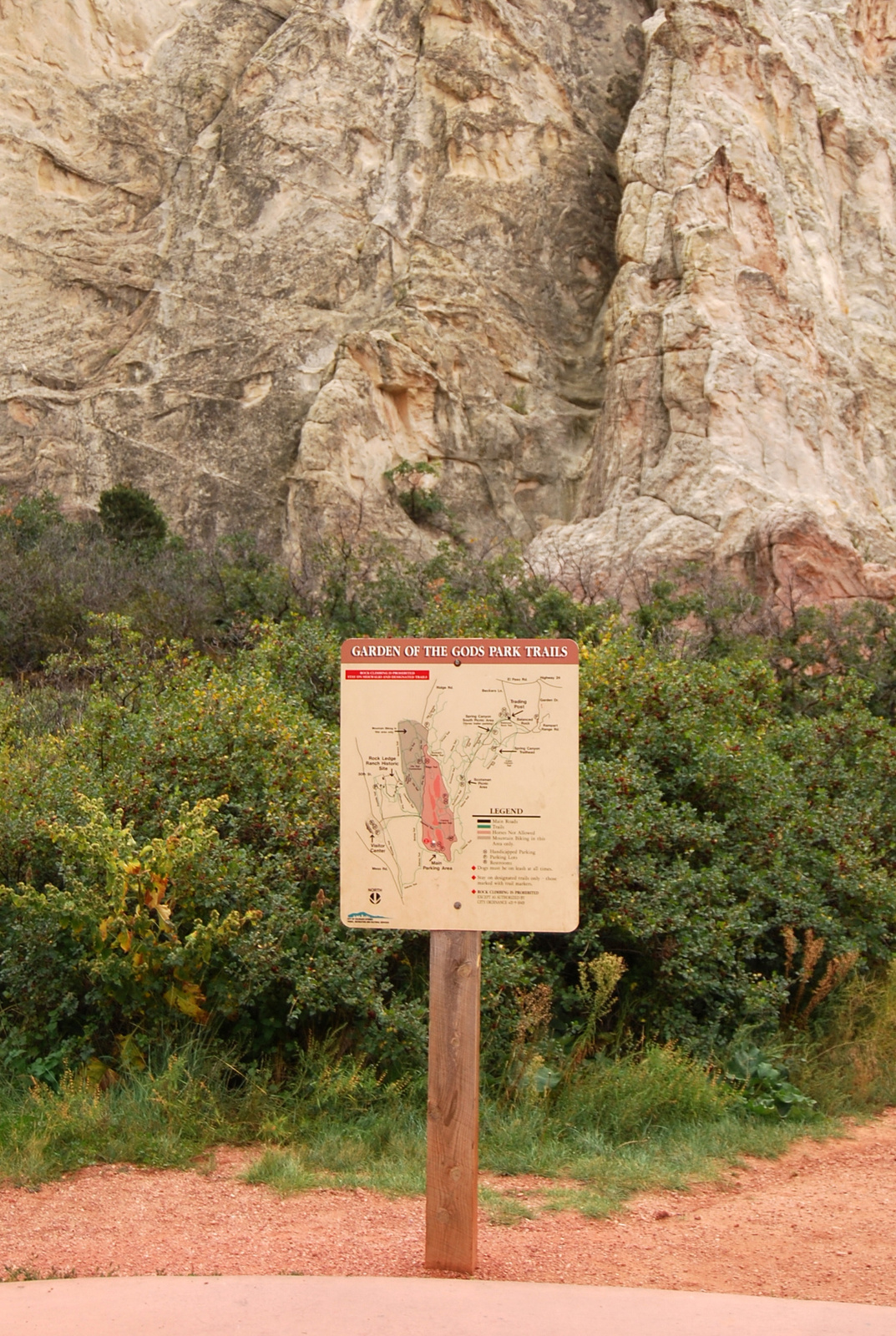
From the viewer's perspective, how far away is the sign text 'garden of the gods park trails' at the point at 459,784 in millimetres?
3750

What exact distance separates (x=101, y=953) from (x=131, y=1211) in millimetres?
1302

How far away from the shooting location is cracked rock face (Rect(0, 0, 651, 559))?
2247 centimetres

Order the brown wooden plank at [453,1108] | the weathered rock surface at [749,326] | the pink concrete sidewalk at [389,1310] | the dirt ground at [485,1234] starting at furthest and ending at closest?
the weathered rock surface at [749,326], the dirt ground at [485,1234], the brown wooden plank at [453,1108], the pink concrete sidewalk at [389,1310]

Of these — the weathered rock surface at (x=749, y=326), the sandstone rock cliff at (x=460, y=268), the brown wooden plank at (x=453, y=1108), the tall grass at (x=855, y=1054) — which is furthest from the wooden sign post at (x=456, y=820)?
the sandstone rock cliff at (x=460, y=268)

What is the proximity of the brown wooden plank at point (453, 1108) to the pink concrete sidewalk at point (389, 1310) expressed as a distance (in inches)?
5.1

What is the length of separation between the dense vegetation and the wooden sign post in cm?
171

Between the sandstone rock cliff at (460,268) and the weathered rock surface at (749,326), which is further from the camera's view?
the sandstone rock cliff at (460,268)

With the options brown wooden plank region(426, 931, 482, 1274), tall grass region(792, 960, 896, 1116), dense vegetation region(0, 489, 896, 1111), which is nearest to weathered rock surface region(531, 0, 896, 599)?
dense vegetation region(0, 489, 896, 1111)

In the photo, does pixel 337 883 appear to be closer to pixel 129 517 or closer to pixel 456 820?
pixel 456 820

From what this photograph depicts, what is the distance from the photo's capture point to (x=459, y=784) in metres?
3.80

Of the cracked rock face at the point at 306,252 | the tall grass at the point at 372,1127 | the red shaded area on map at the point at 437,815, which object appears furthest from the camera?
the cracked rock face at the point at 306,252

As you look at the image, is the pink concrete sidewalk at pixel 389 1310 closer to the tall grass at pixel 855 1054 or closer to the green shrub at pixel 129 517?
the tall grass at pixel 855 1054

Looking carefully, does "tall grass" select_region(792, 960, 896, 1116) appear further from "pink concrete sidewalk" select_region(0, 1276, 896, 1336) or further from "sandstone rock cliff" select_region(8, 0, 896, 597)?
"sandstone rock cliff" select_region(8, 0, 896, 597)

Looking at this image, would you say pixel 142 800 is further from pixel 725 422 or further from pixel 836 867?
pixel 725 422
